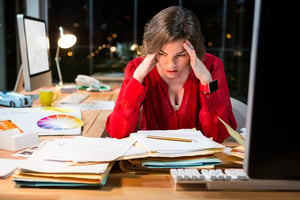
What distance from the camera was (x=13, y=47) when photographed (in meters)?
5.08

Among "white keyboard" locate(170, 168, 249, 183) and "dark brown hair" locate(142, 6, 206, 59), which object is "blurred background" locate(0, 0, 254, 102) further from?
"white keyboard" locate(170, 168, 249, 183)

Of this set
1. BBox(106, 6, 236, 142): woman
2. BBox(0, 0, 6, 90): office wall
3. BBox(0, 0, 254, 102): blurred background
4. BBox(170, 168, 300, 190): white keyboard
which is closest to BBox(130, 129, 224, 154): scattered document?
BBox(170, 168, 300, 190): white keyboard

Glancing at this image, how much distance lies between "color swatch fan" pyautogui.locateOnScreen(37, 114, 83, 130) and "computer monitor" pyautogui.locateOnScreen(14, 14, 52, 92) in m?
0.51

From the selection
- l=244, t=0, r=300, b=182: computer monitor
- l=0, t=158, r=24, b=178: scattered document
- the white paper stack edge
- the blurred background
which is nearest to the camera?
l=244, t=0, r=300, b=182: computer monitor

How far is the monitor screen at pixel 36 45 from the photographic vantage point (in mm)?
2006

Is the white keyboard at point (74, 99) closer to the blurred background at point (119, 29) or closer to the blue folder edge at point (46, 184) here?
the blue folder edge at point (46, 184)

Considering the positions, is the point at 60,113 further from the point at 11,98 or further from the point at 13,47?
the point at 13,47

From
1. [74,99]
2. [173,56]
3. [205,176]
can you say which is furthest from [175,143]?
[74,99]

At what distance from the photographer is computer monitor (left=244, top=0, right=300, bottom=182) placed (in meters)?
0.61

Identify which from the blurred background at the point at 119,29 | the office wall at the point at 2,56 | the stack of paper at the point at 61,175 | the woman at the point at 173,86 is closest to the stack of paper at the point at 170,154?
the stack of paper at the point at 61,175

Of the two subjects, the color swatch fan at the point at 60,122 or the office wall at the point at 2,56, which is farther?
the office wall at the point at 2,56

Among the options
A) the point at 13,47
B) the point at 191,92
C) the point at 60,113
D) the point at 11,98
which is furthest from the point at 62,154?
the point at 13,47

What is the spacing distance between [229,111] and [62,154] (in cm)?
89

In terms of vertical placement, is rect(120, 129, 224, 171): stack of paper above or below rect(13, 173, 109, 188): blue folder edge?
above
